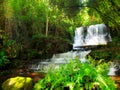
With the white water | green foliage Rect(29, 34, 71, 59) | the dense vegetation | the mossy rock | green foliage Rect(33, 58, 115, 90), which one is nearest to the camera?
green foliage Rect(33, 58, 115, 90)

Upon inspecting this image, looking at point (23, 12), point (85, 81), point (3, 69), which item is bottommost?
point (3, 69)

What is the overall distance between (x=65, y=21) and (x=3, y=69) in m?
12.3

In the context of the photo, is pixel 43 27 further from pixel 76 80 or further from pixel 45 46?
pixel 76 80

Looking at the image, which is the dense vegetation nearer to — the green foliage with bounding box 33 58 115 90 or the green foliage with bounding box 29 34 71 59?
the green foliage with bounding box 29 34 71 59

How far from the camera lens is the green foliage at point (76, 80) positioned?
3516 millimetres

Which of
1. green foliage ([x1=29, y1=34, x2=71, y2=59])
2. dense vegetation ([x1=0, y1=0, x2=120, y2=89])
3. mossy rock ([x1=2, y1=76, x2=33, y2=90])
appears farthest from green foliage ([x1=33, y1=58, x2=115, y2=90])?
green foliage ([x1=29, y1=34, x2=71, y2=59])

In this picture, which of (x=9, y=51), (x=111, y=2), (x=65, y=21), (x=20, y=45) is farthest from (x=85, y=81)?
(x=65, y=21)

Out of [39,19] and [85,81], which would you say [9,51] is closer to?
[39,19]

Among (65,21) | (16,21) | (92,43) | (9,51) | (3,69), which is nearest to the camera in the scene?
(3,69)

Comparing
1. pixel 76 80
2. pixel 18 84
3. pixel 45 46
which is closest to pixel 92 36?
pixel 45 46

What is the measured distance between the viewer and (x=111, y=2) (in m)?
14.1

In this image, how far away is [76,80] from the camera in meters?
3.53

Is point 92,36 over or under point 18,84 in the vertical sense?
under

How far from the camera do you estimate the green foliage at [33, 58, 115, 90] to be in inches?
138
